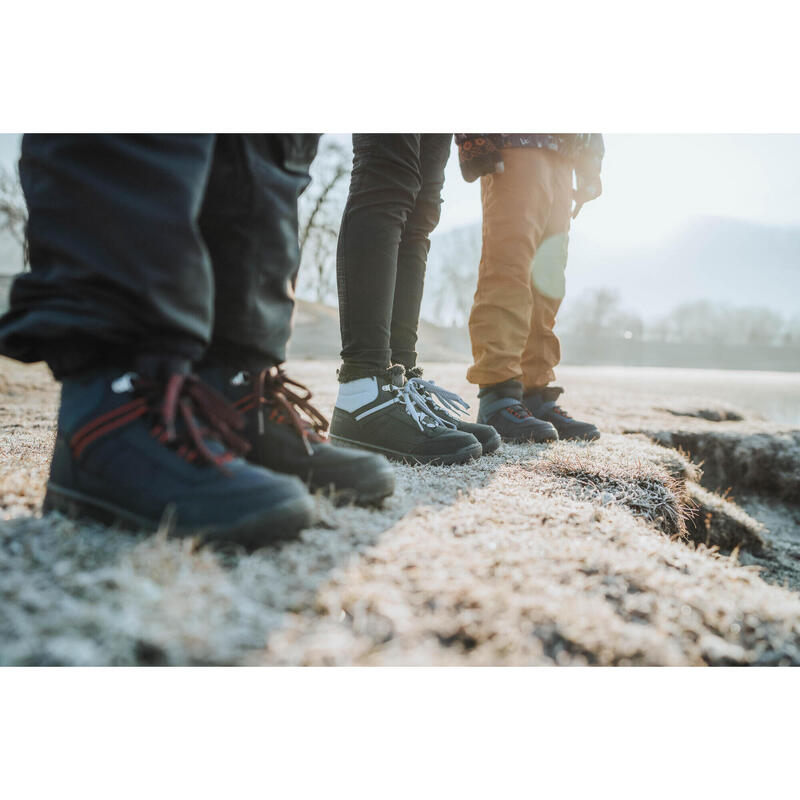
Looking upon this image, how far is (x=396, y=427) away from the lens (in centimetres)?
188

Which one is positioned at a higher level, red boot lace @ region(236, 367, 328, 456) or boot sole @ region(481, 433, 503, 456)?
red boot lace @ region(236, 367, 328, 456)

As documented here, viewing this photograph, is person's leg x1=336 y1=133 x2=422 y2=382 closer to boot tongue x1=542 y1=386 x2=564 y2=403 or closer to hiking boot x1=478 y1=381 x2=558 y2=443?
hiking boot x1=478 y1=381 x2=558 y2=443

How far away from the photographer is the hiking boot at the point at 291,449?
3.91 ft

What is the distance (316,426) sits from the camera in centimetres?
137

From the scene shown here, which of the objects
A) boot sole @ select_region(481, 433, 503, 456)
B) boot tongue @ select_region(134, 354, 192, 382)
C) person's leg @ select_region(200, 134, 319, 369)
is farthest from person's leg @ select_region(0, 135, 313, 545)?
boot sole @ select_region(481, 433, 503, 456)

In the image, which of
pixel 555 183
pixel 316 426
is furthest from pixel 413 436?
pixel 555 183

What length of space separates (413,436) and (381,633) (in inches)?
44.2

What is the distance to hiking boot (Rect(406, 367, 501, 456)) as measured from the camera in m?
2.03

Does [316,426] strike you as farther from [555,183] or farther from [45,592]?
[555,183]

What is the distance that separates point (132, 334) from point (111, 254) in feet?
0.49

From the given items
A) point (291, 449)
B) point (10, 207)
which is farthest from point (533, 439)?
point (10, 207)

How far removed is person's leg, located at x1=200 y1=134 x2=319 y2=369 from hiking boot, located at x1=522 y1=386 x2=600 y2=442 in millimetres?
2098

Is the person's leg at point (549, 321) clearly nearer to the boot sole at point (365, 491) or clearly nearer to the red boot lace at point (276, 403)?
the boot sole at point (365, 491)

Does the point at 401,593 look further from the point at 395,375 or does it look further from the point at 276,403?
the point at 395,375
